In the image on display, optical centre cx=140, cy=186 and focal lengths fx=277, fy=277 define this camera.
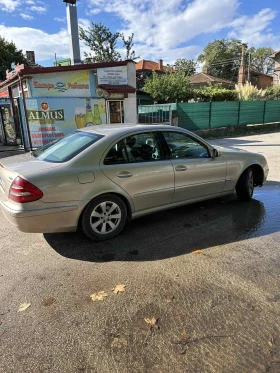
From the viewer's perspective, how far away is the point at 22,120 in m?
11.6

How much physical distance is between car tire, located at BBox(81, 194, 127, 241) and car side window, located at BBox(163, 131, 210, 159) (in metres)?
1.17

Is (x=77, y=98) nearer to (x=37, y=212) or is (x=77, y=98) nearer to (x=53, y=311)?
(x=37, y=212)

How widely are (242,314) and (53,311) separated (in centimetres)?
169

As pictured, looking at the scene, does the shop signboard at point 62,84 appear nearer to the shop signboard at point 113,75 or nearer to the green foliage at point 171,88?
the shop signboard at point 113,75

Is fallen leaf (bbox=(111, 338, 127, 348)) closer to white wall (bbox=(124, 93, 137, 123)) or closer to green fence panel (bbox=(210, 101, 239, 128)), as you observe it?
white wall (bbox=(124, 93, 137, 123))

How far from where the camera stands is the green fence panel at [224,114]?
59.3 feet

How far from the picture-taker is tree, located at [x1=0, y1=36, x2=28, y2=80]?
34.2m

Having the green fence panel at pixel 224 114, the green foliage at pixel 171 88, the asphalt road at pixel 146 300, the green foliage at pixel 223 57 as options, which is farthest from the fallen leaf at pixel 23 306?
the green foliage at pixel 223 57

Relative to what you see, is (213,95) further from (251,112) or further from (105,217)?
(105,217)

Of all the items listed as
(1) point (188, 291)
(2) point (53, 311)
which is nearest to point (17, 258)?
(2) point (53, 311)

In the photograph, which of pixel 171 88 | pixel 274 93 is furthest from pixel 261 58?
pixel 171 88

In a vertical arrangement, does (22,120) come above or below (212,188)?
above

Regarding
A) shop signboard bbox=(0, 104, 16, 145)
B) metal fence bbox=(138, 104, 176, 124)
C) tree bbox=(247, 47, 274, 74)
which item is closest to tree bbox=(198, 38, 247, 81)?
tree bbox=(247, 47, 274, 74)

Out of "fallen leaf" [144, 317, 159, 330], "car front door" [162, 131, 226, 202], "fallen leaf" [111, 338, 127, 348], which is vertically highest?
"car front door" [162, 131, 226, 202]
